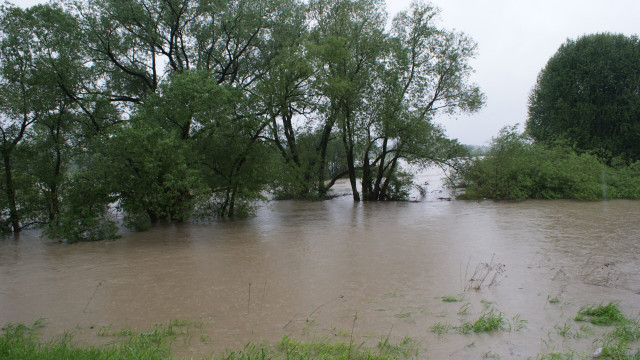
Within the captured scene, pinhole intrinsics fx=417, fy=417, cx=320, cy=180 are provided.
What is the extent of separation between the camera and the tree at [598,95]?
29609 mm

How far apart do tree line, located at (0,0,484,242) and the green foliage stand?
90.0 inches

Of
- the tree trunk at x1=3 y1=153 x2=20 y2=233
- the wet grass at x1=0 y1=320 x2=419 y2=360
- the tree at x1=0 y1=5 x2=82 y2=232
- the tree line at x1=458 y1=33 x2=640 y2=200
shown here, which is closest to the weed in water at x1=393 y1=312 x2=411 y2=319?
the wet grass at x1=0 y1=320 x2=419 y2=360

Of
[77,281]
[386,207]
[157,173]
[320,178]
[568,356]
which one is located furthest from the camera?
[320,178]

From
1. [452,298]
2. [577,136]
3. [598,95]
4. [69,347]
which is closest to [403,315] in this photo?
[452,298]

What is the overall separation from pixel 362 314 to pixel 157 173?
1021cm

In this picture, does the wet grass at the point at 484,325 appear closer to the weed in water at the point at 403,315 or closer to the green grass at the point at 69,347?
the weed in water at the point at 403,315

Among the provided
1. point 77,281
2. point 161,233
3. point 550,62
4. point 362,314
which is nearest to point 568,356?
point 362,314

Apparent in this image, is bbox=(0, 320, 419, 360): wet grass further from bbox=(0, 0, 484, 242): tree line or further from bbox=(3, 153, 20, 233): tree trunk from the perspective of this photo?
bbox=(3, 153, 20, 233): tree trunk

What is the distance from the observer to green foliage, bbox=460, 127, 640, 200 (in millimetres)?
21234

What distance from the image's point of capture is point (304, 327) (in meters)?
5.87

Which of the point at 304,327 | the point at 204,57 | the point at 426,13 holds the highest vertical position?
the point at 426,13

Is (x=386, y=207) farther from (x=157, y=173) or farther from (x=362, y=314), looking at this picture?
(x=362, y=314)

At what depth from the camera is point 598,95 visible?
30.8 m

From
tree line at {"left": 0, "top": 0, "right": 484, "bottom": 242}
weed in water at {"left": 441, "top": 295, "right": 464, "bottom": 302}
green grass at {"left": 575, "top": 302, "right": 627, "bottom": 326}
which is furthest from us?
tree line at {"left": 0, "top": 0, "right": 484, "bottom": 242}
